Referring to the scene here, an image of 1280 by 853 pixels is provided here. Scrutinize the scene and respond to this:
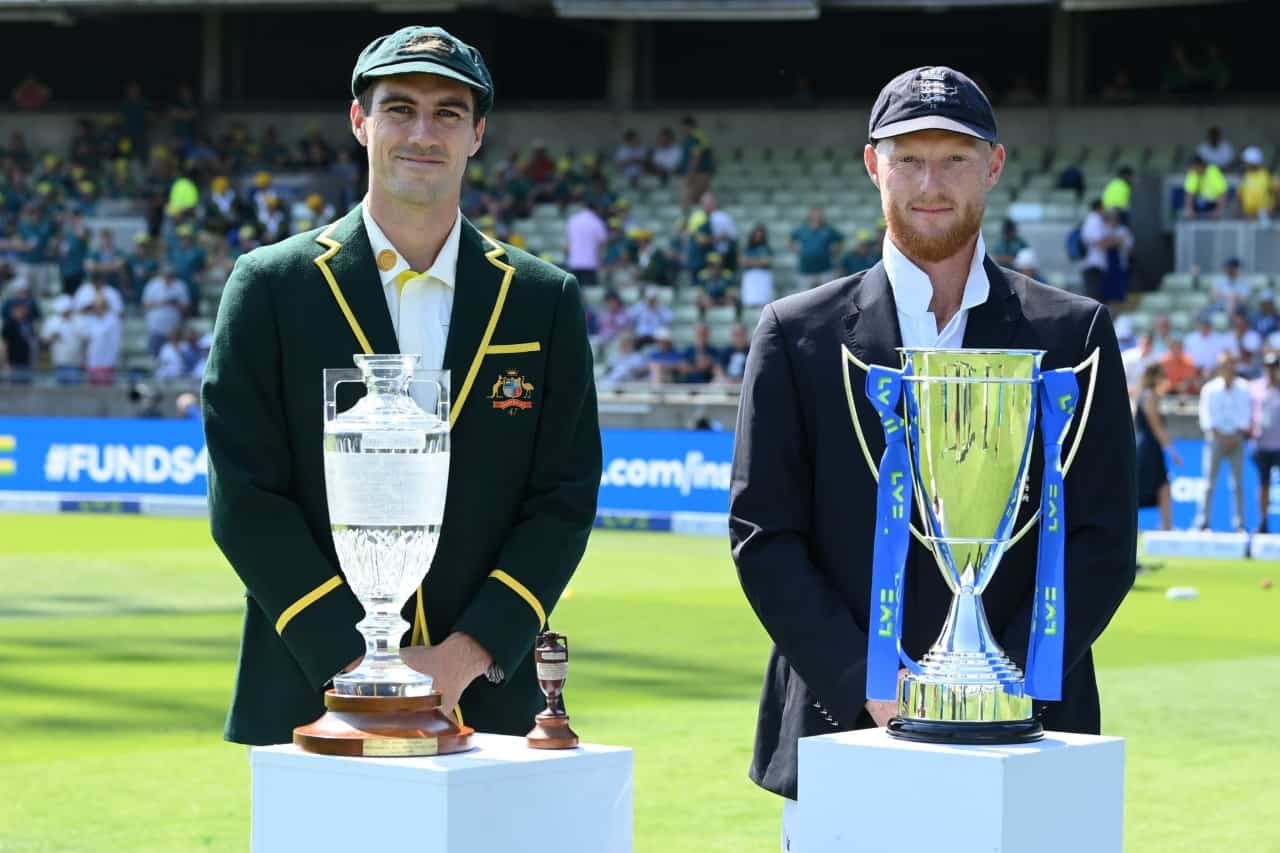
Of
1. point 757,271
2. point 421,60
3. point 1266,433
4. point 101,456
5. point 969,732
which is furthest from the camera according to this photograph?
point 757,271

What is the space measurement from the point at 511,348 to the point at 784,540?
0.69m

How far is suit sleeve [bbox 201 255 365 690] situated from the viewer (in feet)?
A: 13.6

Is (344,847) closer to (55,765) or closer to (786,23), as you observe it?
(55,765)

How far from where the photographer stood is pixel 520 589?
4.30m

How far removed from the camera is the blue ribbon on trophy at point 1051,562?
3.61 meters

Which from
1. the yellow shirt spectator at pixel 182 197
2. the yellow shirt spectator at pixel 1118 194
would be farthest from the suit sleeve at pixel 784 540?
the yellow shirt spectator at pixel 182 197

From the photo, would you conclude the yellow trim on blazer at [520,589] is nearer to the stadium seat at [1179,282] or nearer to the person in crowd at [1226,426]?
the person in crowd at [1226,426]

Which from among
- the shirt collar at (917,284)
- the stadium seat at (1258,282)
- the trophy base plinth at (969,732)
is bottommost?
the trophy base plinth at (969,732)

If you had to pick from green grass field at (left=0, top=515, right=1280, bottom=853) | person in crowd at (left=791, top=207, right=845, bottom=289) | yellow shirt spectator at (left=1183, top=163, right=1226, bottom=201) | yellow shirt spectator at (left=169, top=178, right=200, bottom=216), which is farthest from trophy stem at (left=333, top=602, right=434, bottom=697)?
yellow shirt spectator at (left=169, top=178, right=200, bottom=216)

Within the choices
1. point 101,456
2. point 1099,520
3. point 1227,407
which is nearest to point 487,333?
point 1099,520

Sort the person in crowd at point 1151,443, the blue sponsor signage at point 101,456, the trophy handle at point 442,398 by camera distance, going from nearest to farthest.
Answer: the trophy handle at point 442,398 < the person in crowd at point 1151,443 < the blue sponsor signage at point 101,456

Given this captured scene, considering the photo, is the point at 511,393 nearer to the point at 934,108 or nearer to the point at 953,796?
the point at 934,108

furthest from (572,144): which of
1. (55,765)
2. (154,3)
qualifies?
(55,765)

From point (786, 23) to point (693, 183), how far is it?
688 cm
